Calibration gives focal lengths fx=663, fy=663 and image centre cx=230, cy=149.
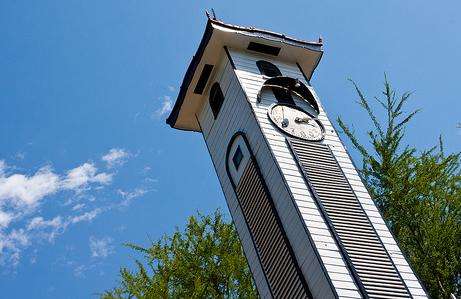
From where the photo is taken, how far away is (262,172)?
13.6 m

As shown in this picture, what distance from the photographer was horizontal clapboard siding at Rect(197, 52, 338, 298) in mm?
11516

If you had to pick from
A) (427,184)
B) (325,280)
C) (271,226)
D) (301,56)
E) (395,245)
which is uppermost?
(301,56)

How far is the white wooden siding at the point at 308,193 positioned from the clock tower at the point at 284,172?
25mm

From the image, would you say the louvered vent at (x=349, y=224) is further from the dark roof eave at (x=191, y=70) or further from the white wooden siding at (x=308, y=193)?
the dark roof eave at (x=191, y=70)

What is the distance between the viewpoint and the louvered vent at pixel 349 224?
11250 mm

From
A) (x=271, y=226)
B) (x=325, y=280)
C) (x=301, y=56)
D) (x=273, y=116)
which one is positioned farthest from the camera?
(x=301, y=56)

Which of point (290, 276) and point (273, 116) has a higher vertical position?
point (273, 116)

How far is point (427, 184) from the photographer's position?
14930 mm

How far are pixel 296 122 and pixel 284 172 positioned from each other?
81.8 inches

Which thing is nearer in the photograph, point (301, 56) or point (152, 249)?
point (152, 249)

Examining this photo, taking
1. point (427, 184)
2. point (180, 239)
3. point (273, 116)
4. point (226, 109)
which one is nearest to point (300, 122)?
point (273, 116)

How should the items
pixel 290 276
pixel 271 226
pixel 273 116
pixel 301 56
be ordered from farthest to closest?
pixel 301 56
pixel 273 116
pixel 271 226
pixel 290 276

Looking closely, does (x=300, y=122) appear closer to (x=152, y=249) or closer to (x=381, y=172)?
(x=381, y=172)

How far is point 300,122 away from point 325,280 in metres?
4.61
